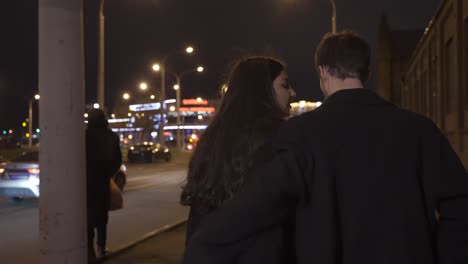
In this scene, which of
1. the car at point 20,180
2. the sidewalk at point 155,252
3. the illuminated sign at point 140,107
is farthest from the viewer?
the illuminated sign at point 140,107

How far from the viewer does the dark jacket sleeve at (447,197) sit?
1870 millimetres

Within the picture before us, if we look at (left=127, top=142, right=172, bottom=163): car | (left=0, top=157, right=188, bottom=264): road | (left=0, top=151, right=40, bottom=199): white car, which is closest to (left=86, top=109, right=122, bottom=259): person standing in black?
(left=0, top=157, right=188, bottom=264): road

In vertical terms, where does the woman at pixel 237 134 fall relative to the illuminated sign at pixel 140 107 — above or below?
below

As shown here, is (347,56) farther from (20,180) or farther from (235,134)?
(20,180)

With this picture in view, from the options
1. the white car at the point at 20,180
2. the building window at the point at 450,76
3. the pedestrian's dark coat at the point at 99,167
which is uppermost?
the building window at the point at 450,76

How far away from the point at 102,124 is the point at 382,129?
5.48 m

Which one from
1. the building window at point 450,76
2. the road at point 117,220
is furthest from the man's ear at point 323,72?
the building window at point 450,76

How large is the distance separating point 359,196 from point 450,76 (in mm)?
20762

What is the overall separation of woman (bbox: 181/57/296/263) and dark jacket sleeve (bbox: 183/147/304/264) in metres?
0.32

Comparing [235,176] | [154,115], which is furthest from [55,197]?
[154,115]

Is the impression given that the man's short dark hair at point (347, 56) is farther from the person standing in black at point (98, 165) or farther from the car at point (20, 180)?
the car at point (20, 180)

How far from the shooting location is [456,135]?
18.9 meters

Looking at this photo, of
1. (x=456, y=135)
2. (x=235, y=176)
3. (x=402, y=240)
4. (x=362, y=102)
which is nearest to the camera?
(x=402, y=240)

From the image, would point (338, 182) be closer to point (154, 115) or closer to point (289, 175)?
point (289, 175)
